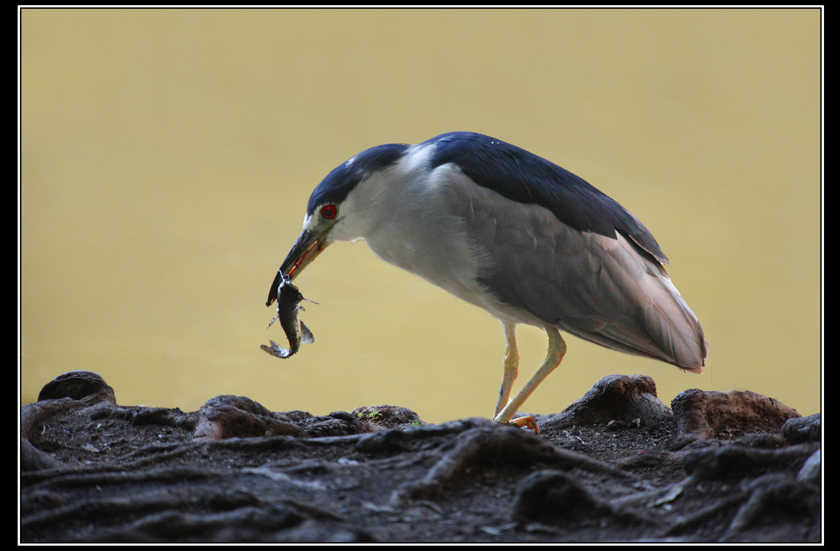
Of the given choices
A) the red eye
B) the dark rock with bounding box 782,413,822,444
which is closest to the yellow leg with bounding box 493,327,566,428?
the dark rock with bounding box 782,413,822,444

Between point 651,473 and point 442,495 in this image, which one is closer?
point 442,495

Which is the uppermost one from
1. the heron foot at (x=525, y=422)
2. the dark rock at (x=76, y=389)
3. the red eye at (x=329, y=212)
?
the red eye at (x=329, y=212)

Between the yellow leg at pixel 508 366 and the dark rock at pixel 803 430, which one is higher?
the yellow leg at pixel 508 366

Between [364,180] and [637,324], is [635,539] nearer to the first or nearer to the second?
[637,324]

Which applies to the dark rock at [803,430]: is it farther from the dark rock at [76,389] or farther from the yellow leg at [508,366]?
the dark rock at [76,389]

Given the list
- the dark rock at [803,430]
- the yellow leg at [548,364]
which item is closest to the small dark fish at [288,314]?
the yellow leg at [548,364]

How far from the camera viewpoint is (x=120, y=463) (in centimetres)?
189

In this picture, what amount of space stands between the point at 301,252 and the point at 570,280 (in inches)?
41.7

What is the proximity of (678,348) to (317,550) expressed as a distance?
1820mm

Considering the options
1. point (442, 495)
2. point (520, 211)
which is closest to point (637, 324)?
point (520, 211)

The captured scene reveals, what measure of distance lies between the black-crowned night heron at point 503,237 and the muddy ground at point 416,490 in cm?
55

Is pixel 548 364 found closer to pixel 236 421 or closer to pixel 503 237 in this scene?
pixel 503 237

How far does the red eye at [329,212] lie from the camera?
2662 mm

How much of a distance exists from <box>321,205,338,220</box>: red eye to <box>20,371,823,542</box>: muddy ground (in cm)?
89
